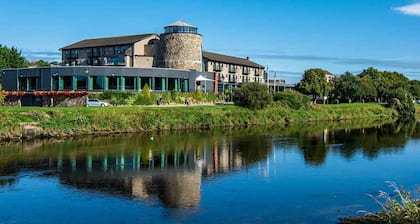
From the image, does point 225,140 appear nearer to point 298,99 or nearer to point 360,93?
point 298,99

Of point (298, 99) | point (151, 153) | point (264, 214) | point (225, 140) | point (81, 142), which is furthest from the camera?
point (298, 99)

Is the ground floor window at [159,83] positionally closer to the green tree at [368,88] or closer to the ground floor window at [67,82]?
the ground floor window at [67,82]

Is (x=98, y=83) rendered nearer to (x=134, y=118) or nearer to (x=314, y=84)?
(x=134, y=118)

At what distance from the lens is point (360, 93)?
312 ft

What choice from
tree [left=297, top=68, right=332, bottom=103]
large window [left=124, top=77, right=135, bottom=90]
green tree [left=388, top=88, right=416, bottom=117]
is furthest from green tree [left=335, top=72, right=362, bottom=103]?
large window [left=124, top=77, right=135, bottom=90]

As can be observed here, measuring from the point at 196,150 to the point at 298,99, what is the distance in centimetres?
3891

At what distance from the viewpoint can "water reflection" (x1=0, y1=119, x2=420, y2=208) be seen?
21297mm

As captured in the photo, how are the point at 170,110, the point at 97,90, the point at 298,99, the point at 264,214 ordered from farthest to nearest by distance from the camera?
the point at 298,99 → the point at 97,90 → the point at 170,110 → the point at 264,214

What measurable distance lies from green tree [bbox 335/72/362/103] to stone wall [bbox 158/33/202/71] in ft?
110

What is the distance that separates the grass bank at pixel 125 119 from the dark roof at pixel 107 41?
101 feet

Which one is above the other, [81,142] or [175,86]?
[175,86]

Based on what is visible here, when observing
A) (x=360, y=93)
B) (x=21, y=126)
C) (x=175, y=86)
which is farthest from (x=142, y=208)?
(x=360, y=93)

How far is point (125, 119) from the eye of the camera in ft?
152

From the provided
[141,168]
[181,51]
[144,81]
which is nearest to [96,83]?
[144,81]
